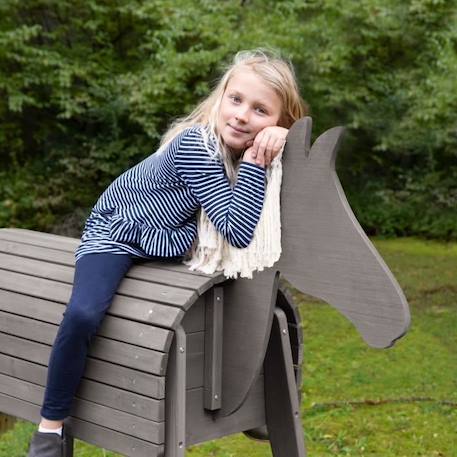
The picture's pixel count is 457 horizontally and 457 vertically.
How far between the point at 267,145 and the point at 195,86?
20.3 feet

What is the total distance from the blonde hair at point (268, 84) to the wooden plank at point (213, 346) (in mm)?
395

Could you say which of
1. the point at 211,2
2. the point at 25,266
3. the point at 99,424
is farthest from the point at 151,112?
the point at 99,424

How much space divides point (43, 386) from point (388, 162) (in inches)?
340

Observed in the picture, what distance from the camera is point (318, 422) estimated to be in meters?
4.51

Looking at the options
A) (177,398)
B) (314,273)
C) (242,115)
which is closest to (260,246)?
(314,273)

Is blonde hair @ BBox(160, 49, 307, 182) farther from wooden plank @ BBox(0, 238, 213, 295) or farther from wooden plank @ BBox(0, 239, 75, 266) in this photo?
wooden plank @ BBox(0, 239, 75, 266)

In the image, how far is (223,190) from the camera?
2.73 meters

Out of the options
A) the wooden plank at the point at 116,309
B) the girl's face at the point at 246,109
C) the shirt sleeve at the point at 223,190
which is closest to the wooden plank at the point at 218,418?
the wooden plank at the point at 116,309

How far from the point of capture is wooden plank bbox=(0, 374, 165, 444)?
8.63 feet

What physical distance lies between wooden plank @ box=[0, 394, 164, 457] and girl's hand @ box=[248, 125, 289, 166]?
0.94 meters

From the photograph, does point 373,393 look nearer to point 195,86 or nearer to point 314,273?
point 314,273

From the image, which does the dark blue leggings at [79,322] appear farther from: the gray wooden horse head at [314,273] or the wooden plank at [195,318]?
the gray wooden horse head at [314,273]

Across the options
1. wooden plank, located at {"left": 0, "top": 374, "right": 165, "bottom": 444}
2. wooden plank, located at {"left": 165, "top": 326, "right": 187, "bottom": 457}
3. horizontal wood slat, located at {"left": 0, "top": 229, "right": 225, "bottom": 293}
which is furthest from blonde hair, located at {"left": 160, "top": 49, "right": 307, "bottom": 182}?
wooden plank, located at {"left": 0, "top": 374, "right": 165, "bottom": 444}

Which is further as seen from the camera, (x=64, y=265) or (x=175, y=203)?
(x=64, y=265)
